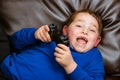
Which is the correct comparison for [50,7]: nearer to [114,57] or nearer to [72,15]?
[72,15]

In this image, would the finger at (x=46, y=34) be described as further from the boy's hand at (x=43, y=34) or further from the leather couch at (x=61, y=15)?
the leather couch at (x=61, y=15)

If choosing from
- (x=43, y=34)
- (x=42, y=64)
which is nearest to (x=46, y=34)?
(x=43, y=34)

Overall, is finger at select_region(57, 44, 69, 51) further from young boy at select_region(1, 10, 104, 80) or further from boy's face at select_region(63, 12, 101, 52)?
boy's face at select_region(63, 12, 101, 52)

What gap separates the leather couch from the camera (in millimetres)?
1568

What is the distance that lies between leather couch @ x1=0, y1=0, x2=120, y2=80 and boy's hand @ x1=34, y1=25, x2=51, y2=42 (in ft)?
0.47

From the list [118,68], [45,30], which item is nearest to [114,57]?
[118,68]

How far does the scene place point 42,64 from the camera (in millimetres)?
1396

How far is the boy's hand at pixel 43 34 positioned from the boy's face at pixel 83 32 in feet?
0.39

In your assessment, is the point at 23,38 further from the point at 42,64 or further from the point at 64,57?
the point at 64,57

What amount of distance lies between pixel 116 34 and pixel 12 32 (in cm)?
58

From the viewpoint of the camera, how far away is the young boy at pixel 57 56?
137 cm

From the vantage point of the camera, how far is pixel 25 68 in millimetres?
1401

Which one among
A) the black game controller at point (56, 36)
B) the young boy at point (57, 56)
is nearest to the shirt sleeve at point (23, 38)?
the young boy at point (57, 56)

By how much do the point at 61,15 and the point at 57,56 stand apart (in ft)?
1.23
